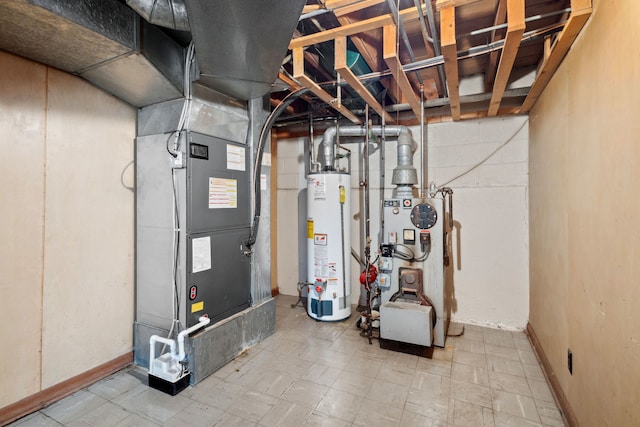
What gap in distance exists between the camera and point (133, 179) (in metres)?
2.55

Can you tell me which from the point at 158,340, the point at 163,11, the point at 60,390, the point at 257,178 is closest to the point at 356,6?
the point at 163,11

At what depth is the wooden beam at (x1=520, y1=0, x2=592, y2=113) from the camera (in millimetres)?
1551

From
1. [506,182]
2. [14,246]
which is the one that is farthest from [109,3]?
[506,182]

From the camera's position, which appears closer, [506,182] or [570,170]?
[570,170]

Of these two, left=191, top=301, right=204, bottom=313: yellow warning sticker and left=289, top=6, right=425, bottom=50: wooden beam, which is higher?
left=289, top=6, right=425, bottom=50: wooden beam

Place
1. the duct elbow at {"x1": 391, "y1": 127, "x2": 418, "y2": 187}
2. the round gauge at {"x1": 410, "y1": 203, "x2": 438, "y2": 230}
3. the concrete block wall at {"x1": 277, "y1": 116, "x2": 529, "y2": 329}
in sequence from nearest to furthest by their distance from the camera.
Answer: the round gauge at {"x1": 410, "y1": 203, "x2": 438, "y2": 230} < the duct elbow at {"x1": 391, "y1": 127, "x2": 418, "y2": 187} < the concrete block wall at {"x1": 277, "y1": 116, "x2": 529, "y2": 329}

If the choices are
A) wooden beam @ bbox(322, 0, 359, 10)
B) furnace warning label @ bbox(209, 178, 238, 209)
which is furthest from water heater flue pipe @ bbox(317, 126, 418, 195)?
wooden beam @ bbox(322, 0, 359, 10)

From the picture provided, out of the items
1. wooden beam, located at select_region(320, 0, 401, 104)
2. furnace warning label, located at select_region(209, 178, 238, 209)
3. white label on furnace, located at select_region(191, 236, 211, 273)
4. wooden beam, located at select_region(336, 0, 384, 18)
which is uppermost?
wooden beam, located at select_region(320, 0, 401, 104)

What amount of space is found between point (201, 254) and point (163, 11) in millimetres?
1614

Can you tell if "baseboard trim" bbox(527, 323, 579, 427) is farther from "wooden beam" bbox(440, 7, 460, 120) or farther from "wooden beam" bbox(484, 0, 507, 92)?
"wooden beam" bbox(484, 0, 507, 92)

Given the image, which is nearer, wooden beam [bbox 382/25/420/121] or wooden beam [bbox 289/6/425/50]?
wooden beam [bbox 289/6/425/50]

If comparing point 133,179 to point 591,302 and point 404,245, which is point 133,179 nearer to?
point 404,245

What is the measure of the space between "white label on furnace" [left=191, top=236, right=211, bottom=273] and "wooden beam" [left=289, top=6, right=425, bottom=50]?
163 centimetres

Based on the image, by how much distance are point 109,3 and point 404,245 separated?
2800mm
